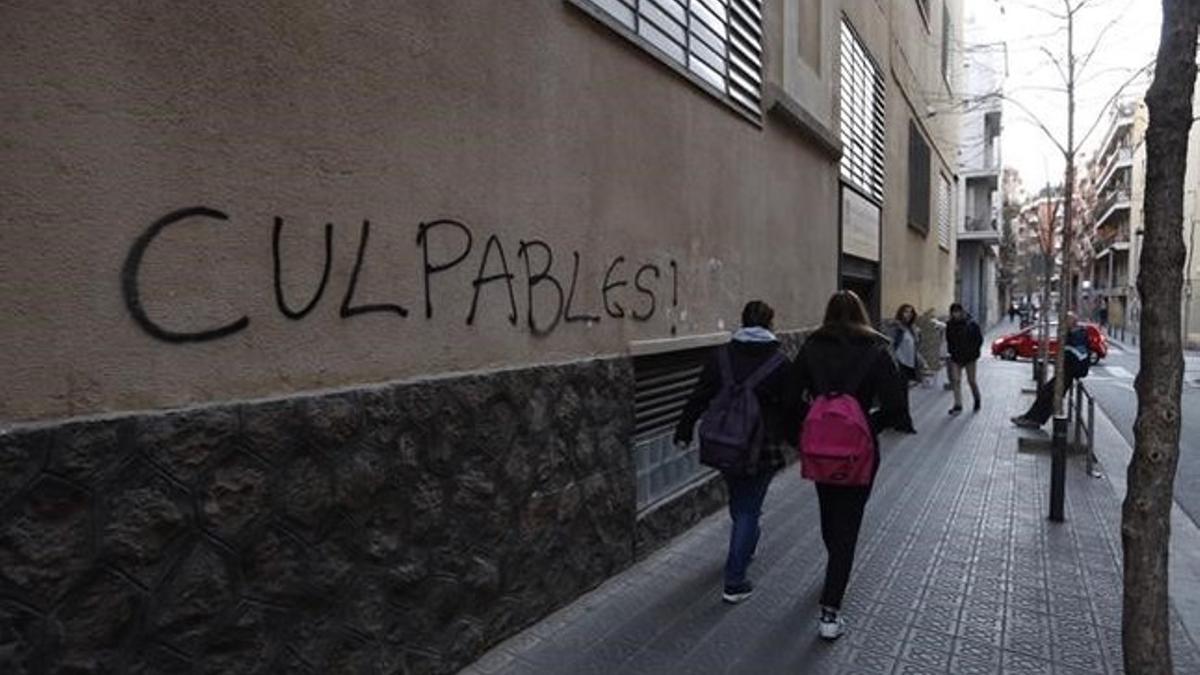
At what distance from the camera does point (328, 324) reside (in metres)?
3.39

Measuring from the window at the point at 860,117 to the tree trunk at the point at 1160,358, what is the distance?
9.12 m

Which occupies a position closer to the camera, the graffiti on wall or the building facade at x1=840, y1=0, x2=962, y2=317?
the graffiti on wall

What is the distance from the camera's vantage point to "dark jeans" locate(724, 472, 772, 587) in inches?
201

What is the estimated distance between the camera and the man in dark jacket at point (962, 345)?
13742 millimetres

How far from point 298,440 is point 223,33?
136cm

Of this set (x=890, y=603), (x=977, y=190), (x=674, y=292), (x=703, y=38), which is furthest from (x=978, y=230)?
(x=890, y=603)

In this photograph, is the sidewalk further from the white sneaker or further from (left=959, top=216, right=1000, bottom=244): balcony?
(left=959, top=216, right=1000, bottom=244): balcony

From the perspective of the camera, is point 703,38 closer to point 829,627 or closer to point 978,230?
point 829,627

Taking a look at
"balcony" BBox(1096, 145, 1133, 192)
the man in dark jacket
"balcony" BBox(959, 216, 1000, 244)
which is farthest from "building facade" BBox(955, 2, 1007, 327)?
the man in dark jacket

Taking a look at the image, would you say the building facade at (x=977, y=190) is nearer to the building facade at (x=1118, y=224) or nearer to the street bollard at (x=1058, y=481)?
the building facade at (x=1118, y=224)

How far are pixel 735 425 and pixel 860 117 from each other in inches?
402

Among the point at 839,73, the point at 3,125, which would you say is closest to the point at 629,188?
the point at 3,125

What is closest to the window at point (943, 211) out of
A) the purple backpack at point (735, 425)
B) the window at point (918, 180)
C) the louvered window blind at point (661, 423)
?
the window at point (918, 180)

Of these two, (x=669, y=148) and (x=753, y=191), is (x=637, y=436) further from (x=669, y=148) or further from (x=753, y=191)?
(x=753, y=191)
